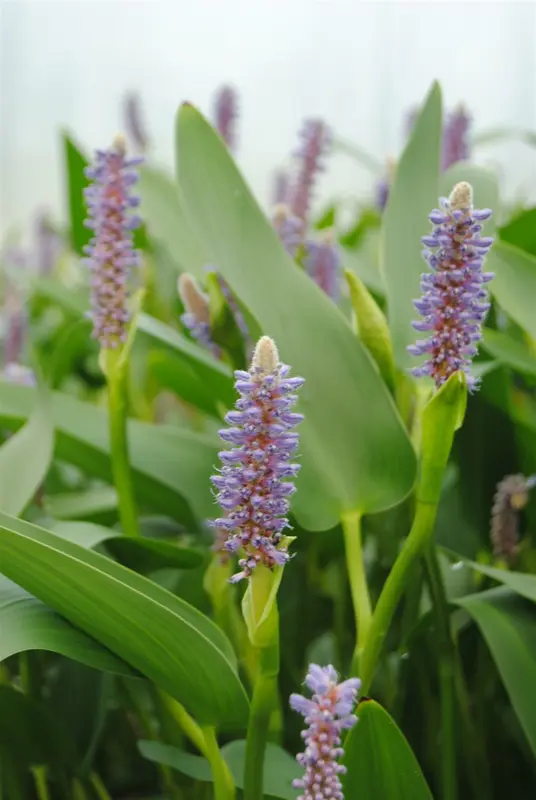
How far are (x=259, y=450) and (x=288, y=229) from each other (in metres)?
0.31

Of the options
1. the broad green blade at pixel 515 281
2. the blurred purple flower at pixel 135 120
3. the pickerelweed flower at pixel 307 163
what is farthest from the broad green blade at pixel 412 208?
Answer: the blurred purple flower at pixel 135 120

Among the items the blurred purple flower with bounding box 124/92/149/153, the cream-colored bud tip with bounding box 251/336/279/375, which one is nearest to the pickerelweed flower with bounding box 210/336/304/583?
the cream-colored bud tip with bounding box 251/336/279/375

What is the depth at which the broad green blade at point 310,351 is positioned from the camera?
1.17 ft

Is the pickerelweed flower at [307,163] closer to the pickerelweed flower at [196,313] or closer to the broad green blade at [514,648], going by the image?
the pickerelweed flower at [196,313]

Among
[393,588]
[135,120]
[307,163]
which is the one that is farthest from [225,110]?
[393,588]

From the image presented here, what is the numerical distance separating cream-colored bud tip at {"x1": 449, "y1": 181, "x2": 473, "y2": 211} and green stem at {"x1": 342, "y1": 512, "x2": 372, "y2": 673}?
0.42ft

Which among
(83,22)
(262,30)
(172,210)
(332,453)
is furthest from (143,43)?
(332,453)

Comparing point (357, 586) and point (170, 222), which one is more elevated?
point (170, 222)

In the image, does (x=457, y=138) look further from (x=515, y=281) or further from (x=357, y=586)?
(x=357, y=586)

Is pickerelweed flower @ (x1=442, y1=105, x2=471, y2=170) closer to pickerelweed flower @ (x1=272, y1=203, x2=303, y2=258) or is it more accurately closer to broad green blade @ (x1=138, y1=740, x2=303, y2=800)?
pickerelweed flower @ (x1=272, y1=203, x2=303, y2=258)

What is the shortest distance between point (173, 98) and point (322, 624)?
353cm

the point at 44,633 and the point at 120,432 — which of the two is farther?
the point at 120,432

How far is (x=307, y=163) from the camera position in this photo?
24.0 inches

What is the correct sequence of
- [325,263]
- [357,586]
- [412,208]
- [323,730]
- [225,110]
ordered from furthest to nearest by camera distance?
[225,110], [325,263], [412,208], [357,586], [323,730]
